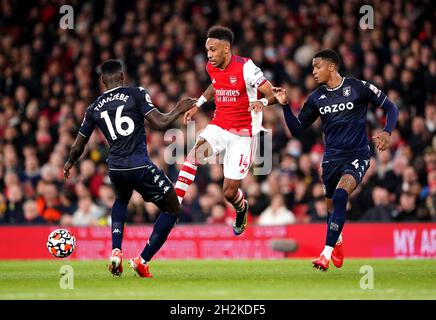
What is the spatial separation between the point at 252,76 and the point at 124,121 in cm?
208

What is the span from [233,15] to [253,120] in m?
9.97

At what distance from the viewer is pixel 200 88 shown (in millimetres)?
21328

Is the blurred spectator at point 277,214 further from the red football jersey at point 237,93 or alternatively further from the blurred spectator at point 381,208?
the red football jersey at point 237,93

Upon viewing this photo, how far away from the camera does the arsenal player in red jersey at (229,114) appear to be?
12750 mm

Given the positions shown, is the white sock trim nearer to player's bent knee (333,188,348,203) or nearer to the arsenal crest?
player's bent knee (333,188,348,203)

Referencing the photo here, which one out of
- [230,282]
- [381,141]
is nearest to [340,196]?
[381,141]

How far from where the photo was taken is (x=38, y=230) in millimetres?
17922

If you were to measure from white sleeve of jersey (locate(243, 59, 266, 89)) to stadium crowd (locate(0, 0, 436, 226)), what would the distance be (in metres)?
5.49

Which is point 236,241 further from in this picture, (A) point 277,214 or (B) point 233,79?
(B) point 233,79

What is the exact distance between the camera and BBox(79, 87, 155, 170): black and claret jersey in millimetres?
11602

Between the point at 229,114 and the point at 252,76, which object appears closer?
the point at 252,76

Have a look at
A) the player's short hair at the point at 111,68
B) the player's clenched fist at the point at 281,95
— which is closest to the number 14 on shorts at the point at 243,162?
the player's clenched fist at the point at 281,95

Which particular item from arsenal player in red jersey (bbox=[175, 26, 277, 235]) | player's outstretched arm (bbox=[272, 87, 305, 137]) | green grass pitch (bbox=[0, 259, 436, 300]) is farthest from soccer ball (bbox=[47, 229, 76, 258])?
player's outstretched arm (bbox=[272, 87, 305, 137])

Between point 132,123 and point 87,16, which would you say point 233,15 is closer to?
point 87,16
